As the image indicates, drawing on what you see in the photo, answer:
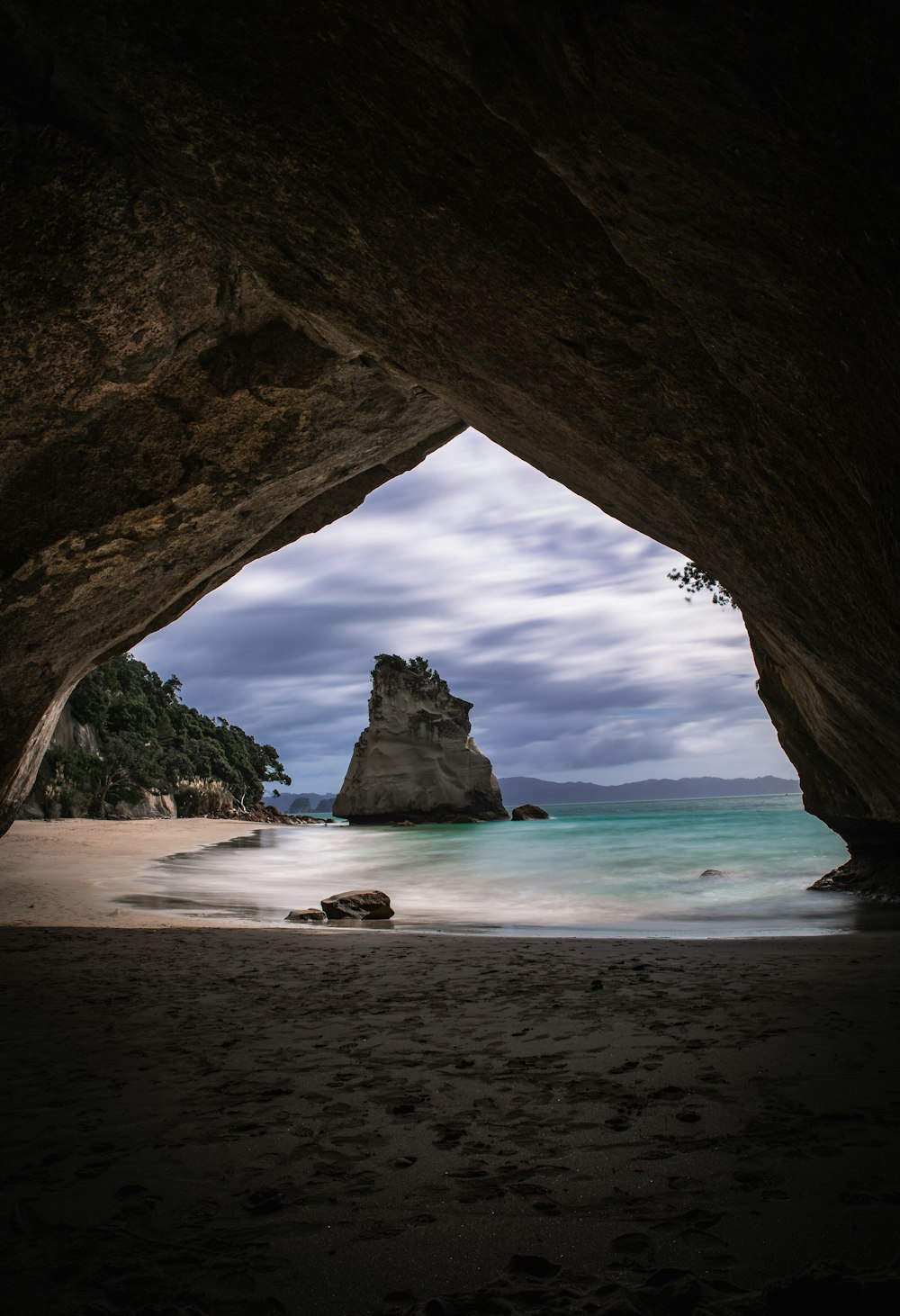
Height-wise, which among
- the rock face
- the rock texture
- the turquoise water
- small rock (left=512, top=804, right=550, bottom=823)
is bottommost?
small rock (left=512, top=804, right=550, bottom=823)

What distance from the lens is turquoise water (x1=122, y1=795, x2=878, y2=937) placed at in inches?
490

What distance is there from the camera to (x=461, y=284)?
5855 mm

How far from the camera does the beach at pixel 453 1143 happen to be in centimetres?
237

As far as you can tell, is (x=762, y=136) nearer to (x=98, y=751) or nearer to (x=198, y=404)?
(x=198, y=404)

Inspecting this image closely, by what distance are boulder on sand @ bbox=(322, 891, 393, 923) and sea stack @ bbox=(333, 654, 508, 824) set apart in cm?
4995

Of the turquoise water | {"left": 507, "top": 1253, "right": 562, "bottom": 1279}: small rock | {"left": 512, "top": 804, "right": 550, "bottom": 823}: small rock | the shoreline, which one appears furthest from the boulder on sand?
{"left": 512, "top": 804, "right": 550, "bottom": 823}: small rock

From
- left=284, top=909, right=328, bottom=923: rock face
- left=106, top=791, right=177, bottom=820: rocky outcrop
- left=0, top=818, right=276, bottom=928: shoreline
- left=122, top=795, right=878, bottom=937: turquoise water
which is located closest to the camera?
left=0, top=818, right=276, bottom=928: shoreline

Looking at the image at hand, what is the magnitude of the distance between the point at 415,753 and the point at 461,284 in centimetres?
5895

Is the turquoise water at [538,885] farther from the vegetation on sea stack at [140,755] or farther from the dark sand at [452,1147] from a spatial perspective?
the vegetation on sea stack at [140,755]

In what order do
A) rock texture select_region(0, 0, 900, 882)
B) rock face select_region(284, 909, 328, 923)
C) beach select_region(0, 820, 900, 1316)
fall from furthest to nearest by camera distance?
rock face select_region(284, 909, 328, 923) → rock texture select_region(0, 0, 900, 882) → beach select_region(0, 820, 900, 1316)

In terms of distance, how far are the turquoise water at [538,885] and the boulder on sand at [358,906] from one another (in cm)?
40

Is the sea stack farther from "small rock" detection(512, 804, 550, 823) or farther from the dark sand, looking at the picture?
the dark sand

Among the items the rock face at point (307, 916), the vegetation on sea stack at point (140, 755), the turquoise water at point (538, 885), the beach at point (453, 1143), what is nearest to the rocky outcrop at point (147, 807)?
the vegetation on sea stack at point (140, 755)

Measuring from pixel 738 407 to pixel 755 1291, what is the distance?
195 inches
